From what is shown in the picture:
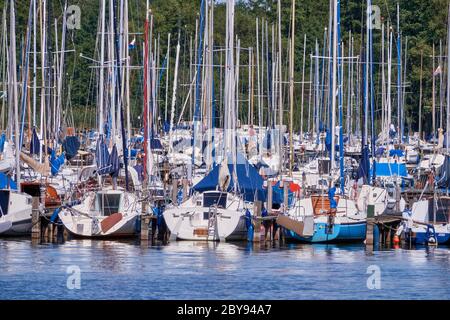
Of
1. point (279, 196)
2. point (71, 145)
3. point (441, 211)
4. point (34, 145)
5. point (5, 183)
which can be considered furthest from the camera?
point (34, 145)

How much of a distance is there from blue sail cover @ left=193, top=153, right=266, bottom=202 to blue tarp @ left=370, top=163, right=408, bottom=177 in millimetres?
16586

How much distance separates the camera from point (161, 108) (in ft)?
316

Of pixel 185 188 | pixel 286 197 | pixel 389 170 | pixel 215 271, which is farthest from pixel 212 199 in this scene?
pixel 389 170

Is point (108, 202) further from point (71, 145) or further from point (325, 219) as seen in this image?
point (71, 145)

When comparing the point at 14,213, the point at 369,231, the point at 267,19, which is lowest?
the point at 369,231

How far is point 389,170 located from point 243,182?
18.1m

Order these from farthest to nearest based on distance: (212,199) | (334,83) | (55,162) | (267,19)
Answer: (267,19)
(55,162)
(334,83)
(212,199)

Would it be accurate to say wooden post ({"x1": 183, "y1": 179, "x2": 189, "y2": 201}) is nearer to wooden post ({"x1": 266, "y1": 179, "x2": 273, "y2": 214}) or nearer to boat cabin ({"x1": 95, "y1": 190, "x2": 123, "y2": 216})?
boat cabin ({"x1": 95, "y1": 190, "x2": 123, "y2": 216})

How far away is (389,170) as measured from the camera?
6706cm

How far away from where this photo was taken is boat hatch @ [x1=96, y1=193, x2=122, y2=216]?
163 feet
